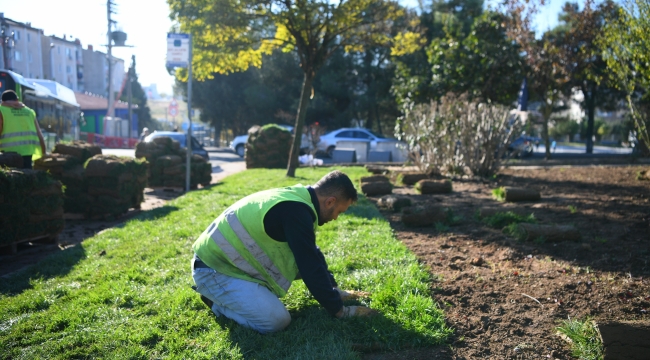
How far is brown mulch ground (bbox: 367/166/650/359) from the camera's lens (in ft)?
11.3

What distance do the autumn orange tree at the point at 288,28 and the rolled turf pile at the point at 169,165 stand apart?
2.24m

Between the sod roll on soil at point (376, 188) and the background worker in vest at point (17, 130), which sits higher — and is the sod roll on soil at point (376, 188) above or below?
below

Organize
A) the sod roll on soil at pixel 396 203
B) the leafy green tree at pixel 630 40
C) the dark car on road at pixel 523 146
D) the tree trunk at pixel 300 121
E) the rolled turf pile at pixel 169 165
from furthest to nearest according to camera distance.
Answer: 1. the tree trunk at pixel 300 121
2. the rolled turf pile at pixel 169 165
3. the dark car on road at pixel 523 146
4. the sod roll on soil at pixel 396 203
5. the leafy green tree at pixel 630 40

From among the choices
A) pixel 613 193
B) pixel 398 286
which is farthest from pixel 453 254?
pixel 613 193

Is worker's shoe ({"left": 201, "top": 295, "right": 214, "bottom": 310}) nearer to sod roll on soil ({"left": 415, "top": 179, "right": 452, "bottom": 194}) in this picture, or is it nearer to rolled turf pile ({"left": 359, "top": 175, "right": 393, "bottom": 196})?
rolled turf pile ({"left": 359, "top": 175, "right": 393, "bottom": 196})

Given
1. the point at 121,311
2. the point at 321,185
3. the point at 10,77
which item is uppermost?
the point at 10,77

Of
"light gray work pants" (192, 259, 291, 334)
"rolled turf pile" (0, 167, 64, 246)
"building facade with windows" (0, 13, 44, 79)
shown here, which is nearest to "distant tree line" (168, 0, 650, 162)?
"light gray work pants" (192, 259, 291, 334)

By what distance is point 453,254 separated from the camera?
5.41m

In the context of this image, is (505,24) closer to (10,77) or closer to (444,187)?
(444,187)

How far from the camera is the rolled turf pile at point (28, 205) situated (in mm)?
5855

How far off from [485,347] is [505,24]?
1679 centimetres

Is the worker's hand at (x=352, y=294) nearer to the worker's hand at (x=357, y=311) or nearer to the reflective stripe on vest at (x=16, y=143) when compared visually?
the worker's hand at (x=357, y=311)

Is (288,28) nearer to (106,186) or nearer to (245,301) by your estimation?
(106,186)

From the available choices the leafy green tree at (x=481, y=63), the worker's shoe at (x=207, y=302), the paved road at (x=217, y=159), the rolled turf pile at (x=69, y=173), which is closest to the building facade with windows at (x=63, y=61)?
the paved road at (x=217, y=159)
